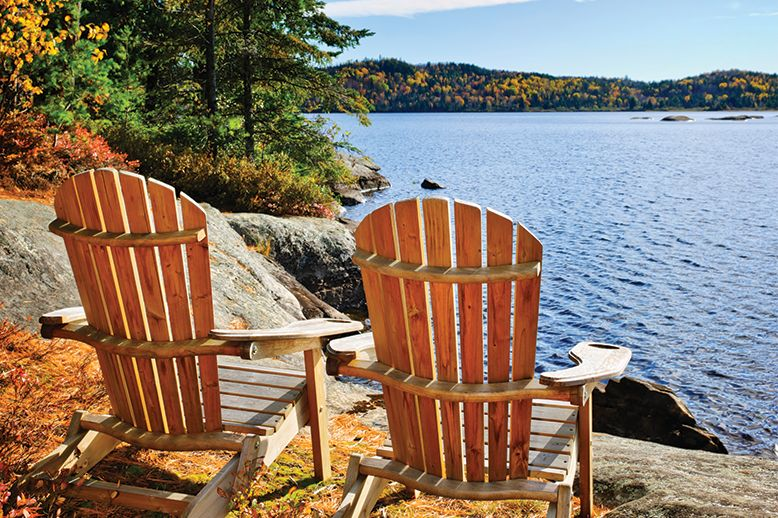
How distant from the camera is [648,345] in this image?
1120 centimetres

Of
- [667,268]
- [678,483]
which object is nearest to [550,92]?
[667,268]

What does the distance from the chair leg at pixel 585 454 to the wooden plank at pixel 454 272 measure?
0.87 m

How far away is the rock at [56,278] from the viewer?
5027 millimetres

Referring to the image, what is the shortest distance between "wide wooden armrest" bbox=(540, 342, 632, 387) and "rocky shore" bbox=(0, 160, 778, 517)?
701 mm

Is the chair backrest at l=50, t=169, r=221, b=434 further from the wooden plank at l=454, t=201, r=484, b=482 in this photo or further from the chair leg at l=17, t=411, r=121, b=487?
the wooden plank at l=454, t=201, r=484, b=482

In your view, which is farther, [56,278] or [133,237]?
[56,278]

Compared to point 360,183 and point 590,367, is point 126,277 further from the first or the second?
point 360,183

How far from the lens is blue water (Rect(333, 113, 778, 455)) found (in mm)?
9742

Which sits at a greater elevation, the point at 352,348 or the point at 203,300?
the point at 203,300

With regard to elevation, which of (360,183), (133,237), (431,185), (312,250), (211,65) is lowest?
(431,185)

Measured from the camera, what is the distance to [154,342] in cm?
307

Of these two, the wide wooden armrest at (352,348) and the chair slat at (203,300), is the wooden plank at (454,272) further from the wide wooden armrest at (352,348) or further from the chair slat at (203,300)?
the chair slat at (203,300)

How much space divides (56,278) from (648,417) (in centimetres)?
549

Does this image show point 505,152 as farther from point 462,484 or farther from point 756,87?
point 756,87
